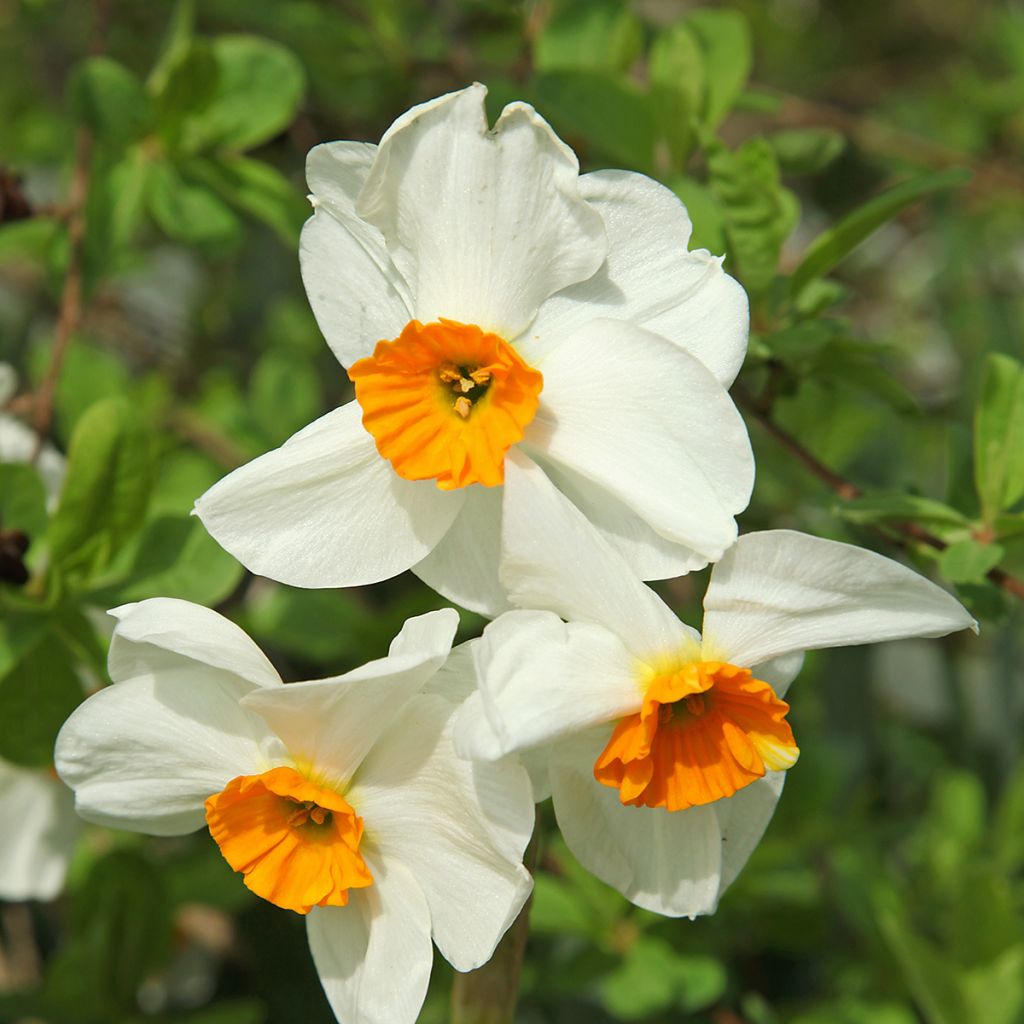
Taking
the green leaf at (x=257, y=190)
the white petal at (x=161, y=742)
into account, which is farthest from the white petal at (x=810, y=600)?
the green leaf at (x=257, y=190)

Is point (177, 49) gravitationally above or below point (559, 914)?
above

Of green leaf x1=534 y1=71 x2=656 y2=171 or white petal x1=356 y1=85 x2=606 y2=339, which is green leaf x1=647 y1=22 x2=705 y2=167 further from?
white petal x1=356 y1=85 x2=606 y2=339

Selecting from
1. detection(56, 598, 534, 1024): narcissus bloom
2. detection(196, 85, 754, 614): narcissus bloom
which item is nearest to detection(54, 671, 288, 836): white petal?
detection(56, 598, 534, 1024): narcissus bloom

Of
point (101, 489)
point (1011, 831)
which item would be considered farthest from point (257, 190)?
point (1011, 831)

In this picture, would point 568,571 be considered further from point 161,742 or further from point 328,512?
point 161,742

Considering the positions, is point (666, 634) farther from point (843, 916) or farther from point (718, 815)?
point (843, 916)

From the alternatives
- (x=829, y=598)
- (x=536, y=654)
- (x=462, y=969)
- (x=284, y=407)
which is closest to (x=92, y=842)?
(x=284, y=407)

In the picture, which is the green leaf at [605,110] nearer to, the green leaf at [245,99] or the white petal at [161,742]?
the green leaf at [245,99]
